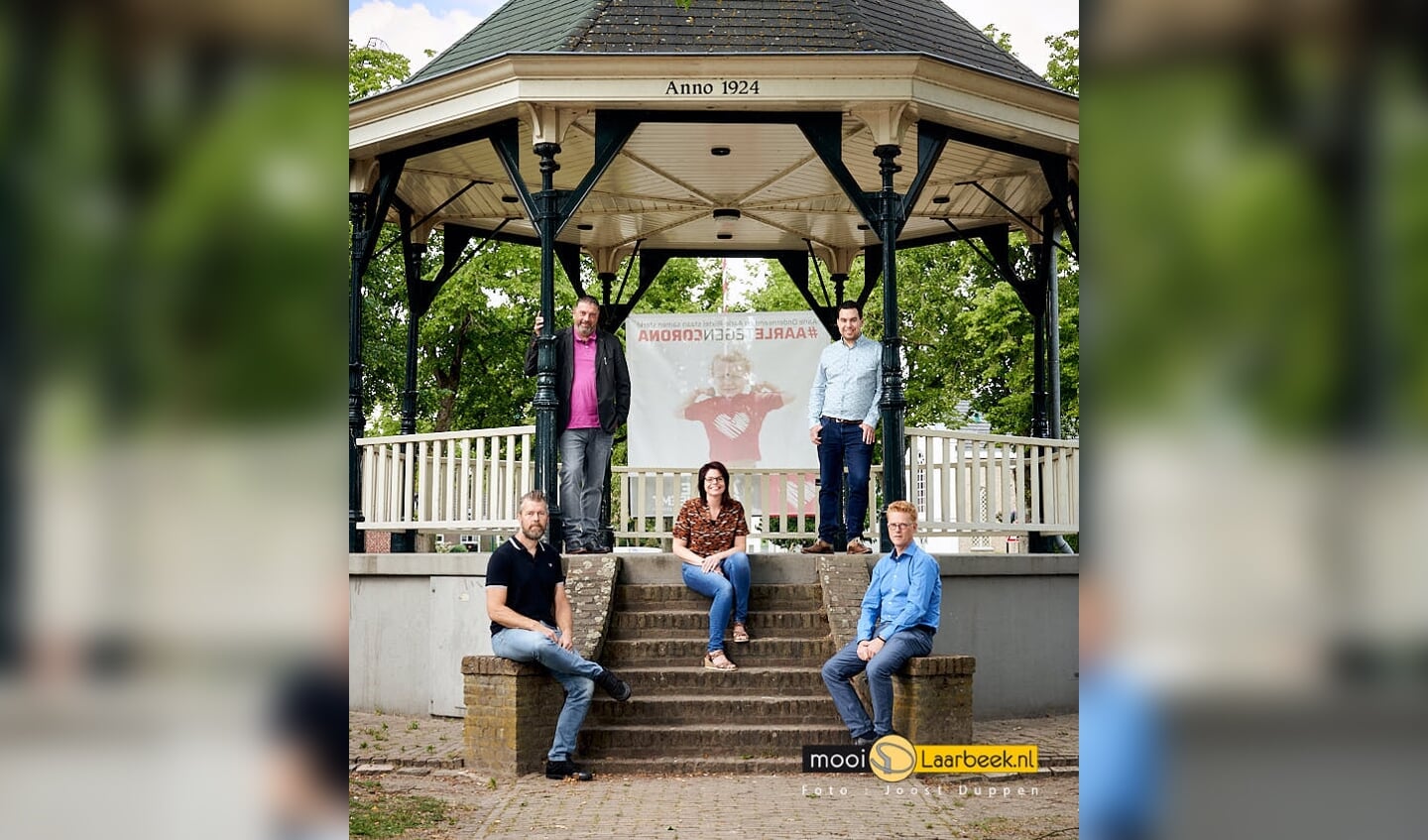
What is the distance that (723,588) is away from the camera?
9.76 meters

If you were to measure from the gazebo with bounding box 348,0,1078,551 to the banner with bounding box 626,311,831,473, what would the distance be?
75cm

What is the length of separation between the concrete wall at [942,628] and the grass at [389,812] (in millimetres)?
3179

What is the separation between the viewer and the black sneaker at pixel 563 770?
27.8ft

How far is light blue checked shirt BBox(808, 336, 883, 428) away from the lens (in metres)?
11.1

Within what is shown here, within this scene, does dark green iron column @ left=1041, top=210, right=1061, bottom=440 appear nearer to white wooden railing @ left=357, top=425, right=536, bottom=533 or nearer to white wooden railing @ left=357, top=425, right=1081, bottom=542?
white wooden railing @ left=357, top=425, right=1081, bottom=542

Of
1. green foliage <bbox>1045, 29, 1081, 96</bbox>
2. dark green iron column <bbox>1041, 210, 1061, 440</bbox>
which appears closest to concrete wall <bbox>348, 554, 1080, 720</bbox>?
dark green iron column <bbox>1041, 210, 1061, 440</bbox>

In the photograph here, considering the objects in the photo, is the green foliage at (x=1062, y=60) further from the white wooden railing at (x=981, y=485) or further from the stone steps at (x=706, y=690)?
the stone steps at (x=706, y=690)

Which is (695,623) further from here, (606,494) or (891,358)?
(606,494)

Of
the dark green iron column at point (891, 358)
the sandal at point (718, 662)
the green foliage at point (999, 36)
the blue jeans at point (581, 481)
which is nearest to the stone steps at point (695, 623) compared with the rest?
the sandal at point (718, 662)
